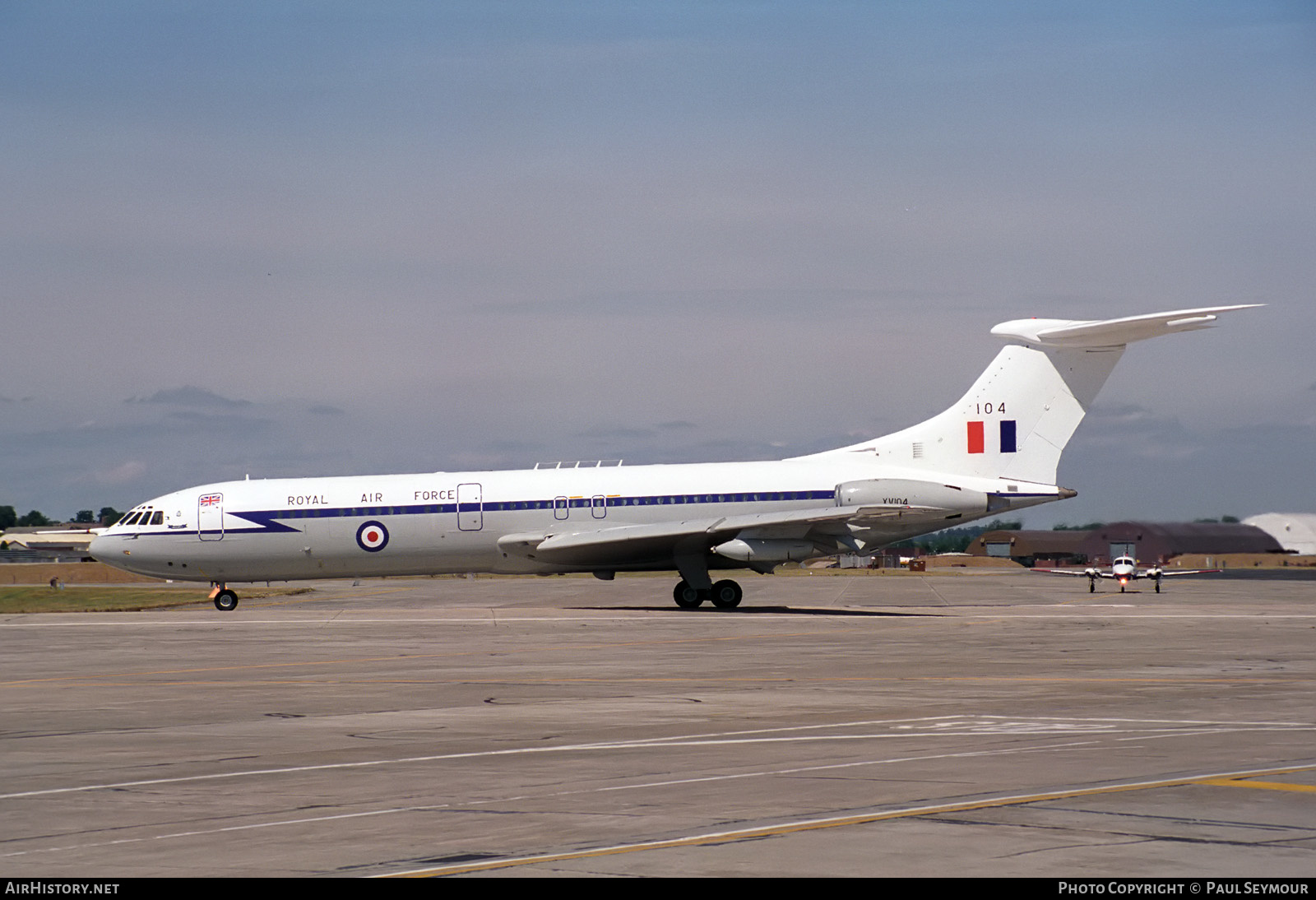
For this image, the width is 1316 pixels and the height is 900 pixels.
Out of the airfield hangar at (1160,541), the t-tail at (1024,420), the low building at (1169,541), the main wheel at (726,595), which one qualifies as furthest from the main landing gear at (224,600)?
the low building at (1169,541)

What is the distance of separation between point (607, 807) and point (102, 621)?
3254 centimetres

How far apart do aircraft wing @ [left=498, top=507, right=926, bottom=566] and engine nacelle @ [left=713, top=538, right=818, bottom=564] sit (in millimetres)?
159

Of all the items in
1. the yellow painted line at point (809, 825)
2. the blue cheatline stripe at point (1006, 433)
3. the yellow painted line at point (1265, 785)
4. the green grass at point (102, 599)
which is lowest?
the yellow painted line at point (1265, 785)

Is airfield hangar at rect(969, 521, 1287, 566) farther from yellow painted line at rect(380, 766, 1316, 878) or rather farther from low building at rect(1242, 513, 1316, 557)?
yellow painted line at rect(380, 766, 1316, 878)

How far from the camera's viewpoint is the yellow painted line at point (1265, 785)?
34.2 ft

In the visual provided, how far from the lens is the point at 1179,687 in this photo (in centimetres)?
1875

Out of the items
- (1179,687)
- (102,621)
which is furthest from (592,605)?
→ (1179,687)

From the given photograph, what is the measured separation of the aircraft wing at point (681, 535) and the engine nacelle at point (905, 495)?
0.29 m

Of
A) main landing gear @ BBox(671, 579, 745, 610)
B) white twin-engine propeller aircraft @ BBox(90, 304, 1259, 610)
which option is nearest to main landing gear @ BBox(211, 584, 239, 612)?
white twin-engine propeller aircraft @ BBox(90, 304, 1259, 610)

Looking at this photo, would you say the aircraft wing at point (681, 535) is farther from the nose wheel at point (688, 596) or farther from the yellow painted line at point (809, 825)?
the yellow painted line at point (809, 825)

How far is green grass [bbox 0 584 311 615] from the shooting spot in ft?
169

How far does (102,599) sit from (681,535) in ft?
99.8
